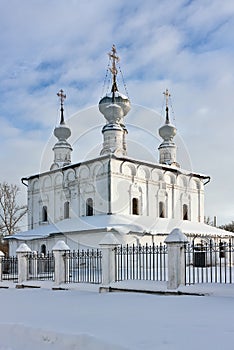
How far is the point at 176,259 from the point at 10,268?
9140mm

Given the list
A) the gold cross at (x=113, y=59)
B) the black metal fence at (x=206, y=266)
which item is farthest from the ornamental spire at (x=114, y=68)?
the black metal fence at (x=206, y=266)

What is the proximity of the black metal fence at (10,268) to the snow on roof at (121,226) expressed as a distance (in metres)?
5.77

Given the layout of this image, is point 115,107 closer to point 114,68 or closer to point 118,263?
point 114,68

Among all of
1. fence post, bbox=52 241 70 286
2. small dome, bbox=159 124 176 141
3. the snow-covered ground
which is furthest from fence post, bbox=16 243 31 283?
small dome, bbox=159 124 176 141

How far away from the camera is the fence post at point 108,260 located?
12750 mm

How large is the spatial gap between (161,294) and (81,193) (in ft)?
54.0

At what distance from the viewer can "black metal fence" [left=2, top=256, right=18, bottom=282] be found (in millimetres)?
17312

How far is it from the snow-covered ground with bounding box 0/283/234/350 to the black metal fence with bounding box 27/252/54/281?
18.3ft

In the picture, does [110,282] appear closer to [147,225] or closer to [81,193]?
[147,225]

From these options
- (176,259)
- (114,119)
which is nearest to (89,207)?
(114,119)

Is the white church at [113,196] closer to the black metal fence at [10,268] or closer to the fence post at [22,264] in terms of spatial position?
the black metal fence at [10,268]

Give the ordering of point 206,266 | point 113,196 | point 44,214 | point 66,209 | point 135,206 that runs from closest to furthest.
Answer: point 206,266, point 113,196, point 135,206, point 66,209, point 44,214

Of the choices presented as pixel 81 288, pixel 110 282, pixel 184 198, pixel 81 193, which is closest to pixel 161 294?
pixel 110 282

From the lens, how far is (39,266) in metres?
17.3
